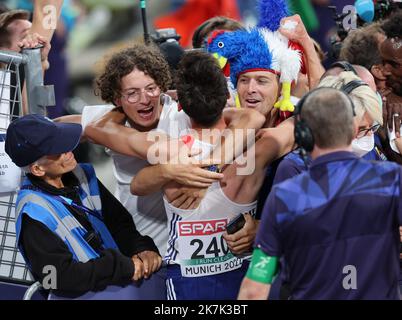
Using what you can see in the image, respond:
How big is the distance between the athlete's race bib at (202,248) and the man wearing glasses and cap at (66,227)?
194mm

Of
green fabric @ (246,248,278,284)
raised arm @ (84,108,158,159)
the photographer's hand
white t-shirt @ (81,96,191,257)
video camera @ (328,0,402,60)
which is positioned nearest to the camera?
green fabric @ (246,248,278,284)

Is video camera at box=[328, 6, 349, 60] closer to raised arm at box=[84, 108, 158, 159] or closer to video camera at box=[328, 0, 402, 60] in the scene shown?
video camera at box=[328, 0, 402, 60]

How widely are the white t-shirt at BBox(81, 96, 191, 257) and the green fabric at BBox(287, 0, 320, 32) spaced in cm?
263

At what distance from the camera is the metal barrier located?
4.34 metres

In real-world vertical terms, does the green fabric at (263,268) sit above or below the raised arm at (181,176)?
below

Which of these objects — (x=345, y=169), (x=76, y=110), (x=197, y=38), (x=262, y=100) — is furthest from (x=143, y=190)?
(x=76, y=110)

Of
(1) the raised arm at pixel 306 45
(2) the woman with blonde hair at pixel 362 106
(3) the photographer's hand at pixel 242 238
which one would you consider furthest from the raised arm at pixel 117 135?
(1) the raised arm at pixel 306 45

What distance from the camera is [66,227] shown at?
12.3ft

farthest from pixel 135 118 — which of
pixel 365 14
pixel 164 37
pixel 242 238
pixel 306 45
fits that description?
pixel 365 14

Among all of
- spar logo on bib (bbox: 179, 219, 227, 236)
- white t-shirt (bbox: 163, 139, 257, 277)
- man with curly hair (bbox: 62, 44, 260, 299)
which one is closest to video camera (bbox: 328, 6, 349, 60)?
man with curly hair (bbox: 62, 44, 260, 299)

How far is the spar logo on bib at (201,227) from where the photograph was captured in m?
3.83

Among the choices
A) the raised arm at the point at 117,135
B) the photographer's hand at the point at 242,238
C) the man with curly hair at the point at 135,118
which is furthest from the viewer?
the man with curly hair at the point at 135,118

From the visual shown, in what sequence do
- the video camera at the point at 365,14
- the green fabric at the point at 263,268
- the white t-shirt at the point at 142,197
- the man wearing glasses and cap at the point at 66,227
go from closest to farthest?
1. the green fabric at the point at 263,268
2. the man wearing glasses and cap at the point at 66,227
3. the white t-shirt at the point at 142,197
4. the video camera at the point at 365,14

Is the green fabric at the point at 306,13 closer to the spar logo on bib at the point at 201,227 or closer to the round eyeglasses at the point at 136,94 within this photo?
the round eyeglasses at the point at 136,94
